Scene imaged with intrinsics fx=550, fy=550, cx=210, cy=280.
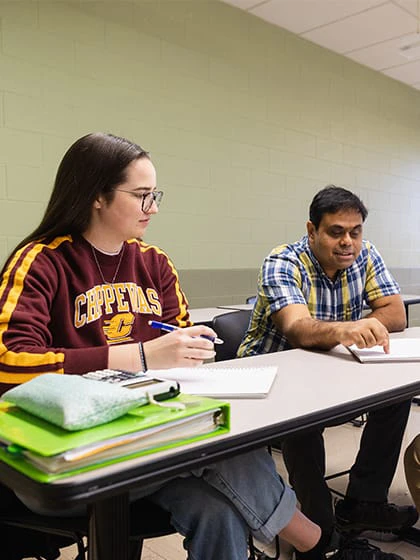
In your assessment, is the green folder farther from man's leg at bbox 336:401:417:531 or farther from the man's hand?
man's leg at bbox 336:401:417:531

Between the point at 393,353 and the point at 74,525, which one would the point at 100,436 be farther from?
the point at 393,353

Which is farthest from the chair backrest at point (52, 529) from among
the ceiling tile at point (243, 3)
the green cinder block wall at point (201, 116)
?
the ceiling tile at point (243, 3)

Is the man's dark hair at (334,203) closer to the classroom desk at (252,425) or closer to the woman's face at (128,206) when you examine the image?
the classroom desk at (252,425)

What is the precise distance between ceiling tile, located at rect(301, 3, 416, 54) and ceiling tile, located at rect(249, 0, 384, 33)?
→ 3.7 inches

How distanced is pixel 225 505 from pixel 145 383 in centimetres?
32

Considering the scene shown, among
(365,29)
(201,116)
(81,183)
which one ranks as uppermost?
(365,29)

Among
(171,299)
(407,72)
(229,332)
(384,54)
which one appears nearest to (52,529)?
(171,299)

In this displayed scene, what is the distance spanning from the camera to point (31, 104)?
3021 mm

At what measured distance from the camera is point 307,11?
4.05 meters

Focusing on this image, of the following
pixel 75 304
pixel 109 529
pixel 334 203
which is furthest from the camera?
pixel 334 203

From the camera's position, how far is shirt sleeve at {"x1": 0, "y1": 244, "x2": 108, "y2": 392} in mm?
1133

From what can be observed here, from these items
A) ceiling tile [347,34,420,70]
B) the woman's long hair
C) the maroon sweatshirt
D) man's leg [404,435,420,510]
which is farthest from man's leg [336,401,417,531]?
ceiling tile [347,34,420,70]

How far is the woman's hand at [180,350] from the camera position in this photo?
3.77 feet

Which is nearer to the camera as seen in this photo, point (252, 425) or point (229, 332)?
point (252, 425)
